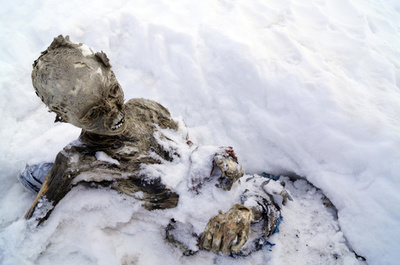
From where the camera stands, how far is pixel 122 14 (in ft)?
10.9

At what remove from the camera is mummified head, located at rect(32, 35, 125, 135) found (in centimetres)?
116

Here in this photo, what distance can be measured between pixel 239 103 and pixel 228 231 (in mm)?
1567

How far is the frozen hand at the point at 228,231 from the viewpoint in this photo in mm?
1515

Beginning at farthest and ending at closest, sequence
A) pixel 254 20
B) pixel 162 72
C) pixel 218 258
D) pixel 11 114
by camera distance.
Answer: pixel 254 20
pixel 162 72
pixel 11 114
pixel 218 258

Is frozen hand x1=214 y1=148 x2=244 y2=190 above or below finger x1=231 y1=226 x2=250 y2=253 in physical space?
above

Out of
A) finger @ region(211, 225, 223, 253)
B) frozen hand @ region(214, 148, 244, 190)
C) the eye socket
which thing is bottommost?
finger @ region(211, 225, 223, 253)

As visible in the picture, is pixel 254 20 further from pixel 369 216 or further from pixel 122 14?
pixel 369 216

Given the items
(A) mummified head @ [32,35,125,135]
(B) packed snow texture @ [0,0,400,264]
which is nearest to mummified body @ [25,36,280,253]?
(A) mummified head @ [32,35,125,135]

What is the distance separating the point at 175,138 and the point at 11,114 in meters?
1.78

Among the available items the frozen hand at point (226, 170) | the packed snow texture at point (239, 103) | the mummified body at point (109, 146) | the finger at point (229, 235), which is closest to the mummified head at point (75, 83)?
the mummified body at point (109, 146)

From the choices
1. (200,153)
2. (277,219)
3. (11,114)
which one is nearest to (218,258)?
(277,219)

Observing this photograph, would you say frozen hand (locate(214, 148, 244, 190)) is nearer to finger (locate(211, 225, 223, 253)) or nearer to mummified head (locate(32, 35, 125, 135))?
finger (locate(211, 225, 223, 253))

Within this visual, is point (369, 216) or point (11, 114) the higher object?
point (369, 216)

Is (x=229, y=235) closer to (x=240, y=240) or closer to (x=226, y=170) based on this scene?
(x=240, y=240)
